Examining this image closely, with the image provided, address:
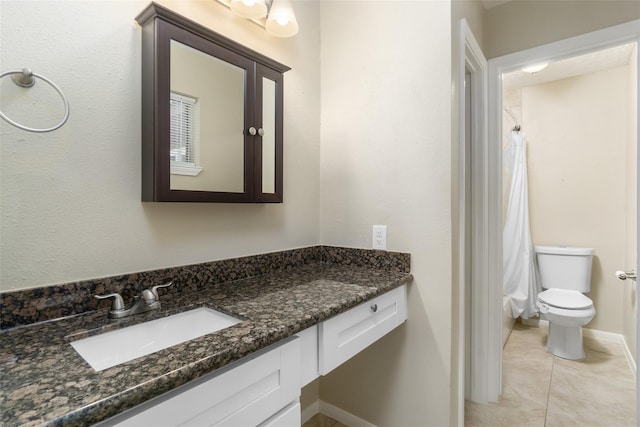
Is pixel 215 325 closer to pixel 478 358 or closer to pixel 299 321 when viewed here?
pixel 299 321

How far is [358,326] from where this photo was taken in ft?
3.80

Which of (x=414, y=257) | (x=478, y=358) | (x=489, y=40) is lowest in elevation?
(x=478, y=358)

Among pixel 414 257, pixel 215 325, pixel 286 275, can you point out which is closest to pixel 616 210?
pixel 414 257

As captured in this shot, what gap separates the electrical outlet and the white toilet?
1.82m

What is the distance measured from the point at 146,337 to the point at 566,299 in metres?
3.00

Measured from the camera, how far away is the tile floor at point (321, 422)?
5.58ft

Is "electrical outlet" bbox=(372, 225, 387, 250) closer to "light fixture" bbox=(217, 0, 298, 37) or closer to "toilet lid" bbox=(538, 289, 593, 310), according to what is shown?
"light fixture" bbox=(217, 0, 298, 37)

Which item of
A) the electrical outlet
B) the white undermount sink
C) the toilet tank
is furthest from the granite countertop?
the toilet tank

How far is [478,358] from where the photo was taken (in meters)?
1.92

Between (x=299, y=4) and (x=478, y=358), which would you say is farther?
(x=478, y=358)

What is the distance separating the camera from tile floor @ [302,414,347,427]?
1.70m

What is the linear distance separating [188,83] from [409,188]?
1018 mm

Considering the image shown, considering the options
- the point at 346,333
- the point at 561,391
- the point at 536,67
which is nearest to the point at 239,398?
the point at 346,333

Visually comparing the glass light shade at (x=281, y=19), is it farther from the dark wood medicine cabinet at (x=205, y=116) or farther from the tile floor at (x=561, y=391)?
the tile floor at (x=561, y=391)
